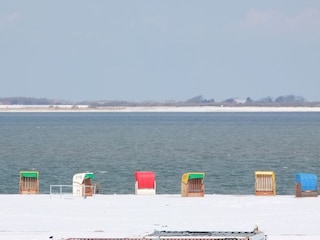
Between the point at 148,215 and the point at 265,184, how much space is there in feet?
36.3

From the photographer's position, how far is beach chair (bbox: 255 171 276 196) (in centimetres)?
5184

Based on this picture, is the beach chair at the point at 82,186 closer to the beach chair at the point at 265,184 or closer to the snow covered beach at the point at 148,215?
the snow covered beach at the point at 148,215

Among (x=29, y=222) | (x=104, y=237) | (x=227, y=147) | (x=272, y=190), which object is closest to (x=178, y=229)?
(x=104, y=237)

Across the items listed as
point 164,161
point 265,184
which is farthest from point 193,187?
point 164,161

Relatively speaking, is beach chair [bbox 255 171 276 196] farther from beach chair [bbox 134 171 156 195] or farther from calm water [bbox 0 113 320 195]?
calm water [bbox 0 113 320 195]

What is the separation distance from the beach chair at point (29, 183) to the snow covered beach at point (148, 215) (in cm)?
257

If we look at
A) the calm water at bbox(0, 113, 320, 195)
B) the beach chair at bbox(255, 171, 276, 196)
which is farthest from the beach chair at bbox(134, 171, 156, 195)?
the calm water at bbox(0, 113, 320, 195)

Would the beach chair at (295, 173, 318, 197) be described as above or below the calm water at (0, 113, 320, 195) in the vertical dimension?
above

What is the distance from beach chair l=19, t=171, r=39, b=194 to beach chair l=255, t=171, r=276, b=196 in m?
11.4

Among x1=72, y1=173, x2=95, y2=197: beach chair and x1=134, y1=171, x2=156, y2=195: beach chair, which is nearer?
x1=72, y1=173, x2=95, y2=197: beach chair

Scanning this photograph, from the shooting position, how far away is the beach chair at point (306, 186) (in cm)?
5006

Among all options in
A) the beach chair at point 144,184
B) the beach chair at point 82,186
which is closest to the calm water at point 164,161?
the beach chair at point 144,184

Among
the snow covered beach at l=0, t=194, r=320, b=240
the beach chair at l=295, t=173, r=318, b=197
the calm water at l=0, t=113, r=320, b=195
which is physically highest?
the beach chair at l=295, t=173, r=318, b=197

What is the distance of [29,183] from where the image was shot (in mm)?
54062
